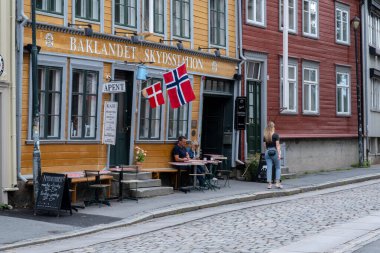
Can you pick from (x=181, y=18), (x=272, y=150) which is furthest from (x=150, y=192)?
(x=181, y=18)

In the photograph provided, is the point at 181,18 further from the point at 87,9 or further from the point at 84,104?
the point at 84,104

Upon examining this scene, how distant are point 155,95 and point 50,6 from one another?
3721 millimetres

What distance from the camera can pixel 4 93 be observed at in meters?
13.8

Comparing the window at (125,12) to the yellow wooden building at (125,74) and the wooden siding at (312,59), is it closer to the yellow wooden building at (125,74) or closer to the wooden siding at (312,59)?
the yellow wooden building at (125,74)

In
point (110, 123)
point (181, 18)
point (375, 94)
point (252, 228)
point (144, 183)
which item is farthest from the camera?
point (375, 94)

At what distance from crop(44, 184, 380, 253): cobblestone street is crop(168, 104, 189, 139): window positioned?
163 inches

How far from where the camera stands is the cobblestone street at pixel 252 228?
1016cm

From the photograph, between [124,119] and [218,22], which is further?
[218,22]

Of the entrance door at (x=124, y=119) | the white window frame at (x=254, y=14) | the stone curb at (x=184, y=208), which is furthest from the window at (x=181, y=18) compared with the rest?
the stone curb at (x=184, y=208)

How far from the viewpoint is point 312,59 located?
84.4ft

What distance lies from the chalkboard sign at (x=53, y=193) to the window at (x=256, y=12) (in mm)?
10860

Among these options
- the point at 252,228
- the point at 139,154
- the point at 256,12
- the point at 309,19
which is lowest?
the point at 252,228

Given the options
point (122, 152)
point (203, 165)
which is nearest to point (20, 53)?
point (122, 152)

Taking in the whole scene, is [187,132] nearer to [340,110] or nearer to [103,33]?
[103,33]
